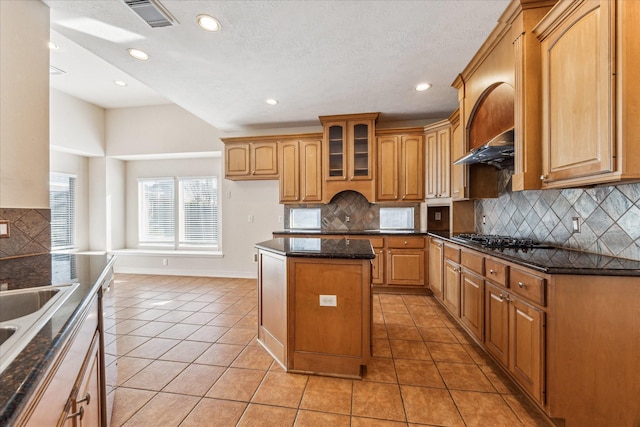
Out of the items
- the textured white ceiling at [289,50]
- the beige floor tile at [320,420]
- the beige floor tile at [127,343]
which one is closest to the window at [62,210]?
the textured white ceiling at [289,50]

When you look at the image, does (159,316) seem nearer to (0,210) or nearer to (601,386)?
(0,210)

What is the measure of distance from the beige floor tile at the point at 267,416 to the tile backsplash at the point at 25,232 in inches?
73.3

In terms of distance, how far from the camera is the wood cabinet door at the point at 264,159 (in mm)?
4605

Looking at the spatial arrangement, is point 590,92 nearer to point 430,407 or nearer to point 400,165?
point 430,407

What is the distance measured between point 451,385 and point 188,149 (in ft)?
17.2

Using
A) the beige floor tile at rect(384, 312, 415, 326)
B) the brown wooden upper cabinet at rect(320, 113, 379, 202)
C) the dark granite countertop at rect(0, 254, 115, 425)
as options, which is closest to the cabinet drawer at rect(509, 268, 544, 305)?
the beige floor tile at rect(384, 312, 415, 326)

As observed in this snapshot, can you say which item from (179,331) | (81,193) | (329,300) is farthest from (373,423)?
(81,193)

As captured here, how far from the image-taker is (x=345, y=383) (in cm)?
196

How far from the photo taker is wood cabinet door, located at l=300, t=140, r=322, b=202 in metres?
4.44

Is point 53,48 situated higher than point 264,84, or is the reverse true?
point 53,48

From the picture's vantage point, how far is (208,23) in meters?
2.14

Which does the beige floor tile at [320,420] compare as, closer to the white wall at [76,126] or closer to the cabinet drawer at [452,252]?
the cabinet drawer at [452,252]

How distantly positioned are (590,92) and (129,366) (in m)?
3.62

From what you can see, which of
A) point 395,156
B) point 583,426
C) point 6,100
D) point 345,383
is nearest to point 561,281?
point 583,426
